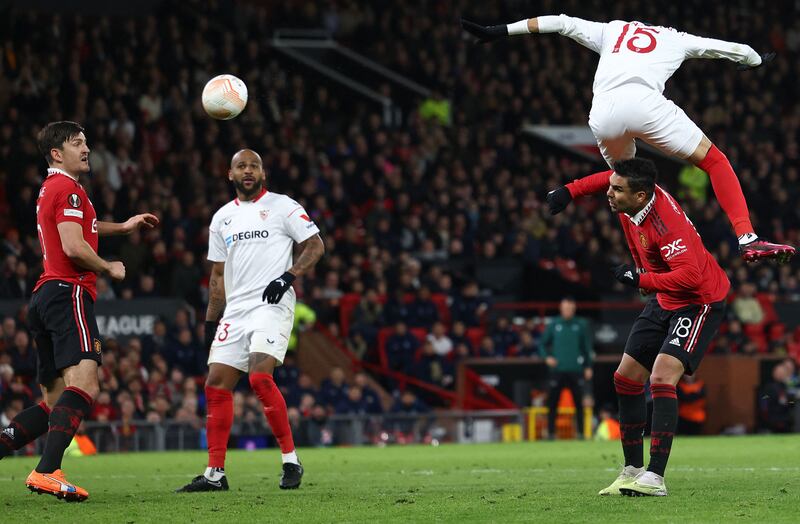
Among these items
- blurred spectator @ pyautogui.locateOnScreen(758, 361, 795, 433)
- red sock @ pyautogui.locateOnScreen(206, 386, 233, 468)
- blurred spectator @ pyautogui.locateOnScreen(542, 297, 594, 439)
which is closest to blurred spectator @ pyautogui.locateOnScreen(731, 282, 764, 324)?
blurred spectator @ pyautogui.locateOnScreen(758, 361, 795, 433)

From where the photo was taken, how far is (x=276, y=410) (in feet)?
31.7

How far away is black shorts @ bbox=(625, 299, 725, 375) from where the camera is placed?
845 centimetres

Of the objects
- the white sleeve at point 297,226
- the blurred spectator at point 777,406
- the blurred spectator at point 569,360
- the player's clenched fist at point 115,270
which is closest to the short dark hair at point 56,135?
the player's clenched fist at point 115,270

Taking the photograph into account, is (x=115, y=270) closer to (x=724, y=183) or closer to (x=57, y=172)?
(x=57, y=172)

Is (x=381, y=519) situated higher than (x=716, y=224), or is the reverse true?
(x=716, y=224)

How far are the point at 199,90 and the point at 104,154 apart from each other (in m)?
3.37

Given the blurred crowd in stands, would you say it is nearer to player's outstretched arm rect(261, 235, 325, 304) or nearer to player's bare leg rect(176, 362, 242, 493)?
player's bare leg rect(176, 362, 242, 493)

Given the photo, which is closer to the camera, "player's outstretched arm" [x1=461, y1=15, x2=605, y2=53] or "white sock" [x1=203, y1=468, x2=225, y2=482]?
"player's outstretched arm" [x1=461, y1=15, x2=605, y2=53]

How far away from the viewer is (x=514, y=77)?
98.2 feet

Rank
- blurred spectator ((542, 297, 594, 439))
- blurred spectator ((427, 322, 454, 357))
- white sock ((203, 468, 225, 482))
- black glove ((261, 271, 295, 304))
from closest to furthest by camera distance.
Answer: white sock ((203, 468, 225, 482)), black glove ((261, 271, 295, 304)), blurred spectator ((542, 297, 594, 439)), blurred spectator ((427, 322, 454, 357))

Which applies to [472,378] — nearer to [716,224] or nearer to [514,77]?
[716,224]

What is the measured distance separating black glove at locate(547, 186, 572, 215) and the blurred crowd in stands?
976 centimetres

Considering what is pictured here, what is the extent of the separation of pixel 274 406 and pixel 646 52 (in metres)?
3.56

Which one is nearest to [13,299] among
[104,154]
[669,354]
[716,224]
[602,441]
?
[104,154]
